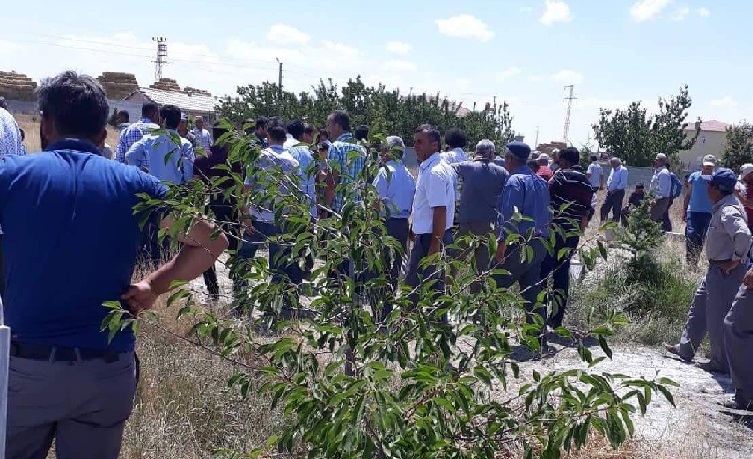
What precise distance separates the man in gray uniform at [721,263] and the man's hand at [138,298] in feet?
15.9

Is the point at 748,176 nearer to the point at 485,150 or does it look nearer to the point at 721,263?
the point at 721,263

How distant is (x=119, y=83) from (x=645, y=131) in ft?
112

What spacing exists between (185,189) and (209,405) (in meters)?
Result: 2.09

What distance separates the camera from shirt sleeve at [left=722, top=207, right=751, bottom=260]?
237 inches

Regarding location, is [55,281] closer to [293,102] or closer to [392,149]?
[392,149]

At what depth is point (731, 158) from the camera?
30.9 m

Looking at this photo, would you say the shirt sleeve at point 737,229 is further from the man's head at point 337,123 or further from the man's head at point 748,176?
the man's head at point 337,123

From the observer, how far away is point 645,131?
35312 millimetres

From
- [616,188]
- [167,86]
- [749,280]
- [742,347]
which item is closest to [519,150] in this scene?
[749,280]

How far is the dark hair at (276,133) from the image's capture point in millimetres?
7332

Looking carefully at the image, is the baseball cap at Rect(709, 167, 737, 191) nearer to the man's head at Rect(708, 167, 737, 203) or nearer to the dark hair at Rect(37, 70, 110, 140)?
the man's head at Rect(708, 167, 737, 203)

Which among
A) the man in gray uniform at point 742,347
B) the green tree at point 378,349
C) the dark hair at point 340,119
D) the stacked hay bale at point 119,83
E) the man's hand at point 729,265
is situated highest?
the stacked hay bale at point 119,83

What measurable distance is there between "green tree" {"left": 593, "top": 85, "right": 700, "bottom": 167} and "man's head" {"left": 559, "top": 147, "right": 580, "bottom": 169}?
29079 millimetres

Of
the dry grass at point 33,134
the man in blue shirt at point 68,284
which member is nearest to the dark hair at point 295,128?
the man in blue shirt at point 68,284
